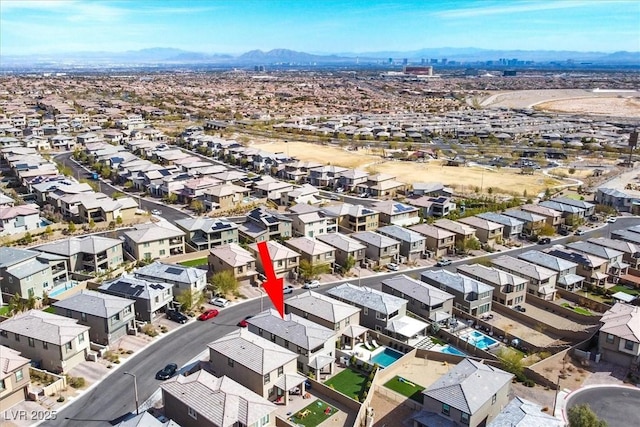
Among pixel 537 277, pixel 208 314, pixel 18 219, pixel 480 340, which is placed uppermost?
pixel 18 219

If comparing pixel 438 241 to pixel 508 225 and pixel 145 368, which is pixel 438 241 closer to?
pixel 508 225

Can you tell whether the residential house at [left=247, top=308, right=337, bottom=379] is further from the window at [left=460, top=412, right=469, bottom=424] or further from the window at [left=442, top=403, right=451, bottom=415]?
the window at [left=460, top=412, right=469, bottom=424]

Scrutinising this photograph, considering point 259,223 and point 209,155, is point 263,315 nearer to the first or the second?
point 259,223

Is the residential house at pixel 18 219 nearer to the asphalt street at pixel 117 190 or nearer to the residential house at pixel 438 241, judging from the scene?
the asphalt street at pixel 117 190

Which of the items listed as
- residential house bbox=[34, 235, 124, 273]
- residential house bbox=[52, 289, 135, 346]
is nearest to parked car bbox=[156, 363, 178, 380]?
residential house bbox=[52, 289, 135, 346]

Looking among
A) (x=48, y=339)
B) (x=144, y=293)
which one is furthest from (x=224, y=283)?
(x=48, y=339)

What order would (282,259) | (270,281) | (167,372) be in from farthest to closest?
(282,259)
(270,281)
(167,372)
